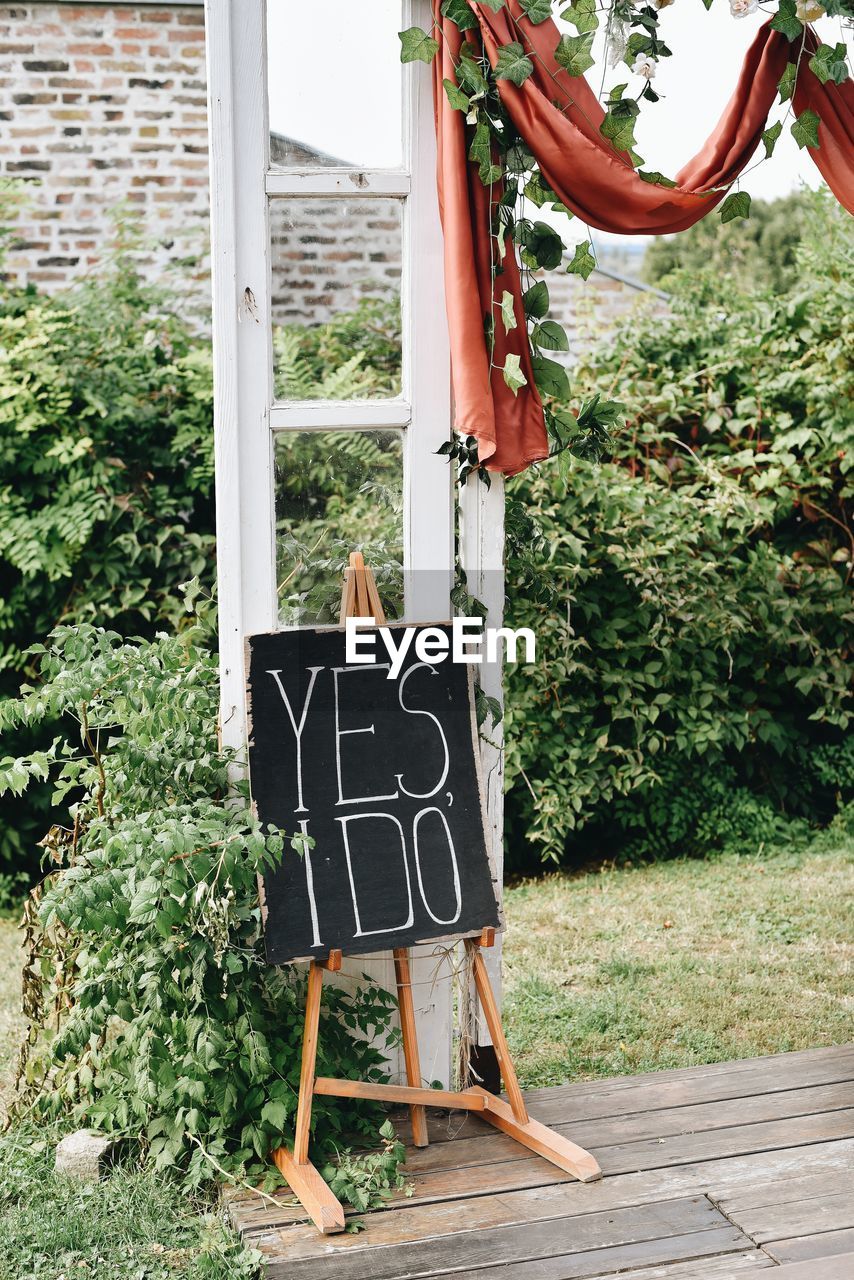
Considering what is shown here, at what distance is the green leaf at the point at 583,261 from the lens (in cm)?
267

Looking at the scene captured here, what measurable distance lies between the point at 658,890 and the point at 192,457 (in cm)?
248

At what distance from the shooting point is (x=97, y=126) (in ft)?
19.0

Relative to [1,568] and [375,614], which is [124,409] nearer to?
[1,568]

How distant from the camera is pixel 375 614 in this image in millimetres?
2822

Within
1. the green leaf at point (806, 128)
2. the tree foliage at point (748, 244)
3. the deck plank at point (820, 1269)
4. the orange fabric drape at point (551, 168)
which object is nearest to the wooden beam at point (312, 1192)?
the deck plank at point (820, 1269)

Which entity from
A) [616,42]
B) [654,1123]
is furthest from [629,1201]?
[616,42]

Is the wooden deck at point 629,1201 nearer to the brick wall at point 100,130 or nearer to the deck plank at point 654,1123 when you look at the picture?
the deck plank at point 654,1123

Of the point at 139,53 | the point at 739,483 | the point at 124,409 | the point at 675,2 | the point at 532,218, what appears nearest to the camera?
the point at 675,2

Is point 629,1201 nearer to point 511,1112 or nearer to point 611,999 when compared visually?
point 511,1112

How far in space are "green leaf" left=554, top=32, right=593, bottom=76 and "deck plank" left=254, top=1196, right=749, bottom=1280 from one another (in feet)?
7.80

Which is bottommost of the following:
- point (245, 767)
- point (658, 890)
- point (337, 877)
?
point (658, 890)

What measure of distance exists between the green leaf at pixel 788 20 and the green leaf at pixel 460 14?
650 mm

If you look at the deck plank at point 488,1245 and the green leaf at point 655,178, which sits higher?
the green leaf at point 655,178

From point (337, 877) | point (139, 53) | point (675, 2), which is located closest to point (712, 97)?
point (139, 53)
